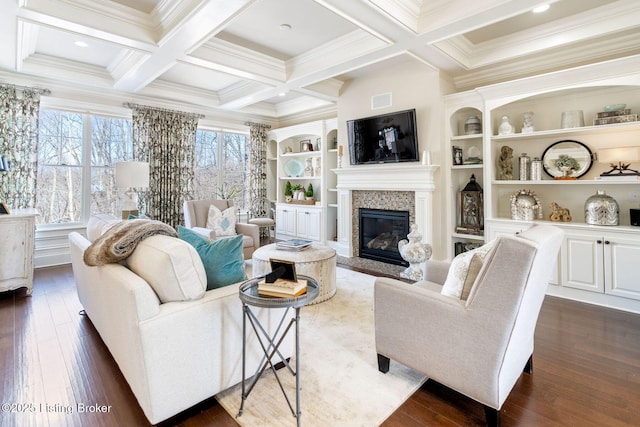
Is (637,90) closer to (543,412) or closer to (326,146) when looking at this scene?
(543,412)

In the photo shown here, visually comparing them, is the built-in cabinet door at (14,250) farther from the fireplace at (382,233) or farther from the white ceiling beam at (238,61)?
the fireplace at (382,233)

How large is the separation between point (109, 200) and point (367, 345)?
4868 millimetres

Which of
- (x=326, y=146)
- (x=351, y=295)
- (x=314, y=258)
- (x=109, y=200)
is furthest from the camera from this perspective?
(x=326, y=146)

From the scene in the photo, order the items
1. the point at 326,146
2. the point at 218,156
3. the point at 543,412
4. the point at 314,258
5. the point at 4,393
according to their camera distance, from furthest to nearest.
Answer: the point at 218,156, the point at 326,146, the point at 314,258, the point at 4,393, the point at 543,412

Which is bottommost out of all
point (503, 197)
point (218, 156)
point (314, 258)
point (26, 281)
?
point (26, 281)

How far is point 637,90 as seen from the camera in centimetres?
328

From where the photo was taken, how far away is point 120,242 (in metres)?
1.84

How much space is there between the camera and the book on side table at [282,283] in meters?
1.59

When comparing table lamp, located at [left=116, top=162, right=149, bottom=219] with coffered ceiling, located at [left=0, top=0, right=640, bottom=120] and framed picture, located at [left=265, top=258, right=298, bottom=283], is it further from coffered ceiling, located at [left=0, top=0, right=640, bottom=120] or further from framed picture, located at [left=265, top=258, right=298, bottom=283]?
framed picture, located at [left=265, top=258, right=298, bottom=283]

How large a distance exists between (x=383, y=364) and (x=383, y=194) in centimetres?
319

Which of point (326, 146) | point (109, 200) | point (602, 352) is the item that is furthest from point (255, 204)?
point (602, 352)

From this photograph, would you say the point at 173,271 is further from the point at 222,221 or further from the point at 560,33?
the point at 560,33

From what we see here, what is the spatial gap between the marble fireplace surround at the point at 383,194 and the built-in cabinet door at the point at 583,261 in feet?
4.86

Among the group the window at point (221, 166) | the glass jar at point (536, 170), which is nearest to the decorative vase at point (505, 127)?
the glass jar at point (536, 170)
